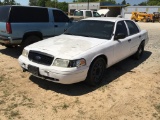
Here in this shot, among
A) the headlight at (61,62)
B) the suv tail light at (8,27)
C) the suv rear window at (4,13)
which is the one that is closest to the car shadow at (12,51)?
the suv tail light at (8,27)

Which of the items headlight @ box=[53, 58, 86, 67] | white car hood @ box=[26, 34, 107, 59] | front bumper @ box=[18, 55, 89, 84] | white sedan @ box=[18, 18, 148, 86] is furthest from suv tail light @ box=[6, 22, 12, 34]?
headlight @ box=[53, 58, 86, 67]

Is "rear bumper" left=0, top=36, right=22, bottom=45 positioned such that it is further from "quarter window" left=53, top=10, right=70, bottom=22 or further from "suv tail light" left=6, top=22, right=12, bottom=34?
"quarter window" left=53, top=10, right=70, bottom=22

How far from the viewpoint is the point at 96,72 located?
5312 millimetres

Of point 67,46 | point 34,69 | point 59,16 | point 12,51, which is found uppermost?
point 59,16

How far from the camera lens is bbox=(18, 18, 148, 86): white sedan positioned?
461cm

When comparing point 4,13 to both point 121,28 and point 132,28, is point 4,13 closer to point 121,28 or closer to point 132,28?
point 121,28

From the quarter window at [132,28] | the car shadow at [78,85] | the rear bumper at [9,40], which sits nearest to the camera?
the car shadow at [78,85]

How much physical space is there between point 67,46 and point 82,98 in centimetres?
133

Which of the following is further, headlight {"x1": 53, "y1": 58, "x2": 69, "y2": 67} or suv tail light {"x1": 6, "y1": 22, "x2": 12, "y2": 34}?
suv tail light {"x1": 6, "y1": 22, "x2": 12, "y2": 34}

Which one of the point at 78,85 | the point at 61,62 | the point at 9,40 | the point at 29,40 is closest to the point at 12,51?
the point at 29,40

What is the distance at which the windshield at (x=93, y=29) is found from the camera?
5.93 meters

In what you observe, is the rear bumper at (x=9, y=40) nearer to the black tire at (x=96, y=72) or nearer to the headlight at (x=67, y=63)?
the headlight at (x=67, y=63)

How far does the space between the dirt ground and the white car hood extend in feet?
2.99

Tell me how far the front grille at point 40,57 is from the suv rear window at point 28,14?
111 inches
